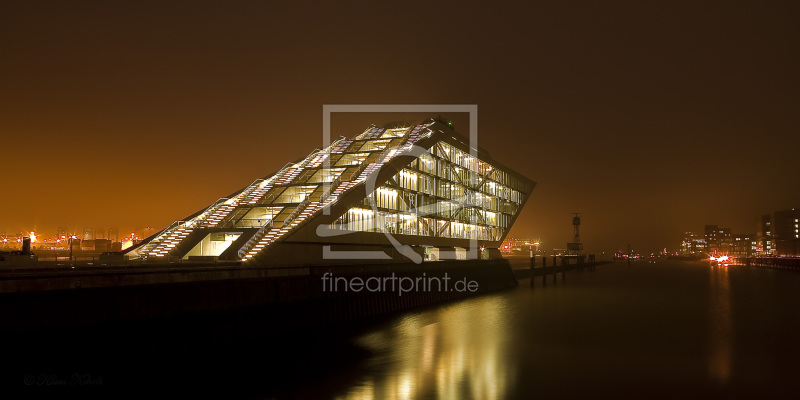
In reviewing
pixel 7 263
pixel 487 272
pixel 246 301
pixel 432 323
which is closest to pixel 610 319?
pixel 432 323

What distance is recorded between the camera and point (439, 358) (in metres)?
26.9

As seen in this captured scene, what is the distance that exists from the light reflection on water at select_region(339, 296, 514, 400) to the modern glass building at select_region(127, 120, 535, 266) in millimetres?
6942

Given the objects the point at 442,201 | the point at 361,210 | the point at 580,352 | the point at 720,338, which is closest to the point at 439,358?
the point at 580,352

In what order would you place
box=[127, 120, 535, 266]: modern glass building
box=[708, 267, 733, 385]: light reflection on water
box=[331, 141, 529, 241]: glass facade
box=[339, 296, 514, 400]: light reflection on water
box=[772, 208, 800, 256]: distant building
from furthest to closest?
box=[772, 208, 800, 256]: distant building
box=[331, 141, 529, 241]: glass facade
box=[127, 120, 535, 266]: modern glass building
box=[708, 267, 733, 385]: light reflection on water
box=[339, 296, 514, 400]: light reflection on water

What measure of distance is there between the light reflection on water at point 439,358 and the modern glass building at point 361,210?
694 cm

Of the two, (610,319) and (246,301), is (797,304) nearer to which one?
(610,319)

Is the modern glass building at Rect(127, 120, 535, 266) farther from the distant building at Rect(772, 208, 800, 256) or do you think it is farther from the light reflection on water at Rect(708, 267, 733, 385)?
the distant building at Rect(772, 208, 800, 256)

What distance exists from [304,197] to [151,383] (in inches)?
920

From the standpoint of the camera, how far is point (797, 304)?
166ft

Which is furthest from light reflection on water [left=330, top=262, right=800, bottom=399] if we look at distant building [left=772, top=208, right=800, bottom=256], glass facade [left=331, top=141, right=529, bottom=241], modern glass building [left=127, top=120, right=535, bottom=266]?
distant building [left=772, top=208, right=800, bottom=256]

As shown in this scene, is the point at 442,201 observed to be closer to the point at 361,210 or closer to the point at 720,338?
the point at 361,210

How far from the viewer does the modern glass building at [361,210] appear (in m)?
35.4

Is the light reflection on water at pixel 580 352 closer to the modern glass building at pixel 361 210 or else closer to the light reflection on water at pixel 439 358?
the light reflection on water at pixel 439 358

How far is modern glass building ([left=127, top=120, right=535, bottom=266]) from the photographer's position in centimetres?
3544
